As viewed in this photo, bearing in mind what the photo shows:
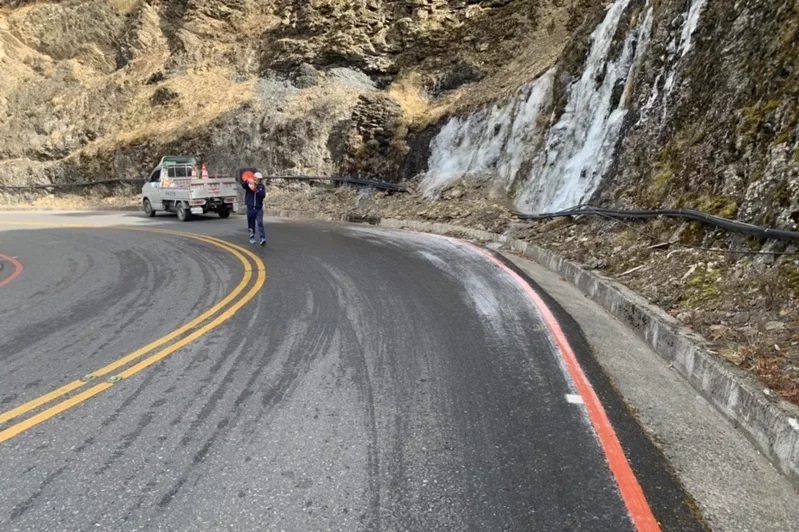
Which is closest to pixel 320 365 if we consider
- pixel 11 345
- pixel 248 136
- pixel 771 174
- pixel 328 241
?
pixel 11 345

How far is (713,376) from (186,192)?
1839 centimetres

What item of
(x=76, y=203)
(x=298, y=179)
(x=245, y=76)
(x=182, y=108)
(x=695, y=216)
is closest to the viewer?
(x=695, y=216)

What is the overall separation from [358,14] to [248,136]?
8765 mm

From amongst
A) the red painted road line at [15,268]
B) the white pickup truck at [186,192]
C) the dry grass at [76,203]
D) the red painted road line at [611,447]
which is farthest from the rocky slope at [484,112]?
the red painted road line at [15,268]

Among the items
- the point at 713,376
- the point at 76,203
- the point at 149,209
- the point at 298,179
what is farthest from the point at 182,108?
the point at 713,376

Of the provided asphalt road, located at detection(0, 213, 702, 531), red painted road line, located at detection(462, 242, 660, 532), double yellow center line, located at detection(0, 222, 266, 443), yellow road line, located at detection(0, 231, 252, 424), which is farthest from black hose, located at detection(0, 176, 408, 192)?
red painted road line, located at detection(462, 242, 660, 532)

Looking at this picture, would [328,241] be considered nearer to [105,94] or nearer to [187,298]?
[187,298]

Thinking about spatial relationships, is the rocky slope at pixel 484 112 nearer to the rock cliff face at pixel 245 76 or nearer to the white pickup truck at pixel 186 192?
the rock cliff face at pixel 245 76

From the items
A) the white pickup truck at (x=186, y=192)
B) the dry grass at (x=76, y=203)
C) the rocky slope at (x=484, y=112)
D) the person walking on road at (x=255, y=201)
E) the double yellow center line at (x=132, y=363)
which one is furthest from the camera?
the dry grass at (x=76, y=203)

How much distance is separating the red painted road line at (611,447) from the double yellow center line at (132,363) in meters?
3.91

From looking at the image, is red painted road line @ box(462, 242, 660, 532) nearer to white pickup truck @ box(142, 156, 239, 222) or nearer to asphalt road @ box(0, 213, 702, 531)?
asphalt road @ box(0, 213, 702, 531)

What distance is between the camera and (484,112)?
2034 cm

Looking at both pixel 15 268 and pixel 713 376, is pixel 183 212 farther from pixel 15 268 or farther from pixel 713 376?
pixel 713 376

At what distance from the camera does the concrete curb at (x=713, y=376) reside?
11.6 feet
